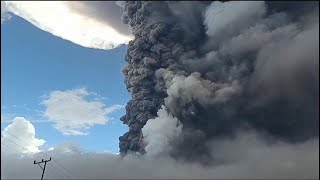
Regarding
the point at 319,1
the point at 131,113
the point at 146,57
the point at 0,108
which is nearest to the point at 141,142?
the point at 131,113

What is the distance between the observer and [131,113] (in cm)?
4650

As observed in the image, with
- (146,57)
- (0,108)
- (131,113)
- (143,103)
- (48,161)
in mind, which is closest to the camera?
(0,108)

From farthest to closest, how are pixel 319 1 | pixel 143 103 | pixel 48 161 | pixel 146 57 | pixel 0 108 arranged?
pixel 143 103 < pixel 146 57 < pixel 48 161 < pixel 0 108 < pixel 319 1

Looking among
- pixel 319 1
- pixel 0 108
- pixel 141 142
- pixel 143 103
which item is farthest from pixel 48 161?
pixel 319 1

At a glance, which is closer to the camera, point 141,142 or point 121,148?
point 141,142

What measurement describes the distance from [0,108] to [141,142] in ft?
115

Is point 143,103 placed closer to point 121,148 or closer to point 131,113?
point 131,113

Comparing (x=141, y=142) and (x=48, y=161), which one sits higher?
(x=141, y=142)

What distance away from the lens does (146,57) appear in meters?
37.9

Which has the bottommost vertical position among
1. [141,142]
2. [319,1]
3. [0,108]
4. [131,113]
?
[0,108]

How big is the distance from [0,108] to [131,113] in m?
34.2

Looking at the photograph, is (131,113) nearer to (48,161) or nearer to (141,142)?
(141,142)

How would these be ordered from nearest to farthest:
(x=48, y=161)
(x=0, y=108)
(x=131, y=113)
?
(x=0, y=108), (x=48, y=161), (x=131, y=113)

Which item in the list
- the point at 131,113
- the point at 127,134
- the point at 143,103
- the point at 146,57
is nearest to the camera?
the point at 146,57
